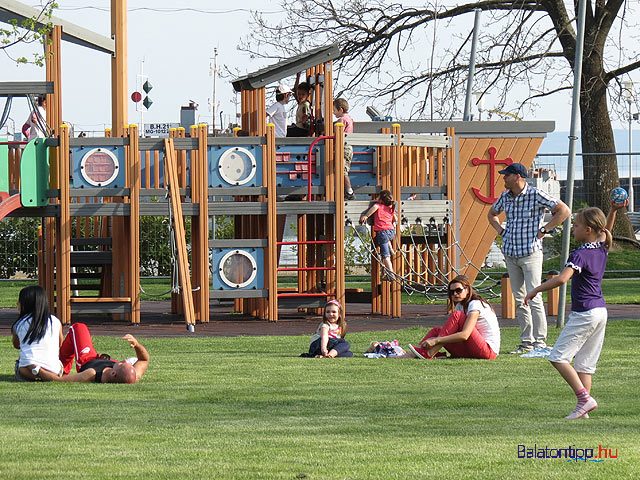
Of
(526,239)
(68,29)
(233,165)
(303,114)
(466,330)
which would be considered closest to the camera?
(466,330)

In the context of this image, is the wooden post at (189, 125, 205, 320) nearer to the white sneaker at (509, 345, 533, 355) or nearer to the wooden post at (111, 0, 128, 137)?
the wooden post at (111, 0, 128, 137)

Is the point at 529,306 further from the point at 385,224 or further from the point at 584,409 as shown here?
the point at 385,224

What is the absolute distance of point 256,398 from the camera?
9.01 metres

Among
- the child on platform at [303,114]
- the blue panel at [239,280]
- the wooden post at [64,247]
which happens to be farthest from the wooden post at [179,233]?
the child on platform at [303,114]

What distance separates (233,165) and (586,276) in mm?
10625

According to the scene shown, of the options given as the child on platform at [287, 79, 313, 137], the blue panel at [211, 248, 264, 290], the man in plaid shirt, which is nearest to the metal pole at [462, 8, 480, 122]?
the child on platform at [287, 79, 313, 137]

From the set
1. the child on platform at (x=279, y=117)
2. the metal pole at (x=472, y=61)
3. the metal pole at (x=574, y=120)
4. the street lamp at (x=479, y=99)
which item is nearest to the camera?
the metal pole at (x=574, y=120)

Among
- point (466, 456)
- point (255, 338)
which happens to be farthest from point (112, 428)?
point (255, 338)

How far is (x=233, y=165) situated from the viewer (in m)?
18.1

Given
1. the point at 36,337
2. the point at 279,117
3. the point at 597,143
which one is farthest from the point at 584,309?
the point at 597,143

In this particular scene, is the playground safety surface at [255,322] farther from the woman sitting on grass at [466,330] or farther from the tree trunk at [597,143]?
the tree trunk at [597,143]

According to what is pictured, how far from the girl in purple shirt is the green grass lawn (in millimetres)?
306

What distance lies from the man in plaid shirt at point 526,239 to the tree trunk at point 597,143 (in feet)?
54.5

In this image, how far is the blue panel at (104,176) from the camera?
17.9 m
